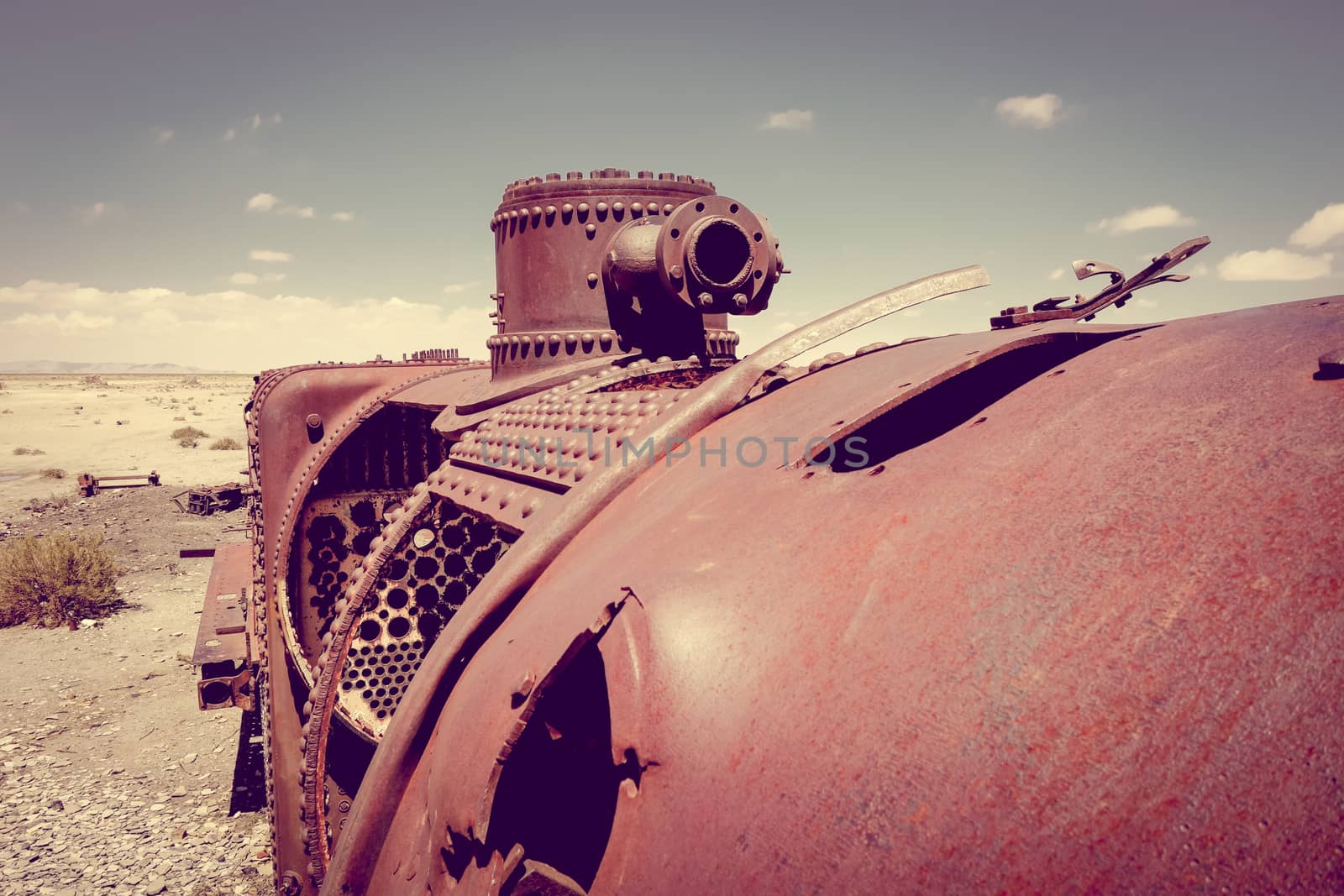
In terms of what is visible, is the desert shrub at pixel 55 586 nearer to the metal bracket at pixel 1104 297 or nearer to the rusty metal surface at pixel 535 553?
the rusty metal surface at pixel 535 553

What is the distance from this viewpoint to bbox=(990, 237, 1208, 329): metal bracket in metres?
1.68

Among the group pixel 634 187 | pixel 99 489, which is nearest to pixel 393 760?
pixel 634 187

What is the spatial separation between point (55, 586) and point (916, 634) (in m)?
12.8

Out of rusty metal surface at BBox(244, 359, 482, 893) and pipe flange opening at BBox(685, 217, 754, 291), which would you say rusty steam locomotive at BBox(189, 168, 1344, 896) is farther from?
rusty metal surface at BBox(244, 359, 482, 893)

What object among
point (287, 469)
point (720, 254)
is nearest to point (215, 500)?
point (287, 469)

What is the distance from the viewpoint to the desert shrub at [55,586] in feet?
34.2

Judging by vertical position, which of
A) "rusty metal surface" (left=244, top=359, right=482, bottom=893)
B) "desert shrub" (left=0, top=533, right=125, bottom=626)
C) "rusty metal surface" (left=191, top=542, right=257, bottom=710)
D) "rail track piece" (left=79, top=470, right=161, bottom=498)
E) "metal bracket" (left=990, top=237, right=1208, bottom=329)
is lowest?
"desert shrub" (left=0, top=533, right=125, bottom=626)

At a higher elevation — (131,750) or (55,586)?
→ (55,586)

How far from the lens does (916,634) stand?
953mm

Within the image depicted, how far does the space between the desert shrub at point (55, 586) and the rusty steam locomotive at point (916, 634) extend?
1115cm

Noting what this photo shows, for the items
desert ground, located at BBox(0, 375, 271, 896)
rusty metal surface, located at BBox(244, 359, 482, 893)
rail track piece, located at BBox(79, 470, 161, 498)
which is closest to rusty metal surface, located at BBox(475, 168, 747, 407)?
rusty metal surface, located at BBox(244, 359, 482, 893)

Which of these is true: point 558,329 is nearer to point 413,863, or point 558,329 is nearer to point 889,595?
point 413,863

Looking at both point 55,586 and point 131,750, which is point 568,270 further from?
point 55,586

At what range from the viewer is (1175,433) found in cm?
101
